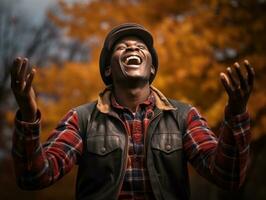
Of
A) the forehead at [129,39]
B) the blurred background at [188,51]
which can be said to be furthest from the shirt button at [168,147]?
the blurred background at [188,51]

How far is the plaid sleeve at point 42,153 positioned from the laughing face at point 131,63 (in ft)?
1.18

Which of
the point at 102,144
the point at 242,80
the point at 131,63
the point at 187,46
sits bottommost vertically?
the point at 102,144

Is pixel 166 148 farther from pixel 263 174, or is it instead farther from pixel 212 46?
pixel 263 174

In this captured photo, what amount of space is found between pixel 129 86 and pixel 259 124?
15.2 feet

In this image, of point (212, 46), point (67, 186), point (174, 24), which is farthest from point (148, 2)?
point (67, 186)

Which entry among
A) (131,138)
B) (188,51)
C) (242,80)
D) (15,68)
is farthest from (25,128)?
(188,51)

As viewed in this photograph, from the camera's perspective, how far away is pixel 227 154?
7.14 feet

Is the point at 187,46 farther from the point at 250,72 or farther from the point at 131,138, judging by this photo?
the point at 250,72

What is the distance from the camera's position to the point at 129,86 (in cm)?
256

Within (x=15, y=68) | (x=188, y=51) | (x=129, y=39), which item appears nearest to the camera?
(x=15, y=68)

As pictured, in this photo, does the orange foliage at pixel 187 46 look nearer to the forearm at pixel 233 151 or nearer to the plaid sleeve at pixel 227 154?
the plaid sleeve at pixel 227 154

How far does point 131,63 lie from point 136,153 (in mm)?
488

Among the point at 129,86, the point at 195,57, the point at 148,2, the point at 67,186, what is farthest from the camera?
the point at 67,186

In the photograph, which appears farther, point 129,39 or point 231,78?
point 129,39
